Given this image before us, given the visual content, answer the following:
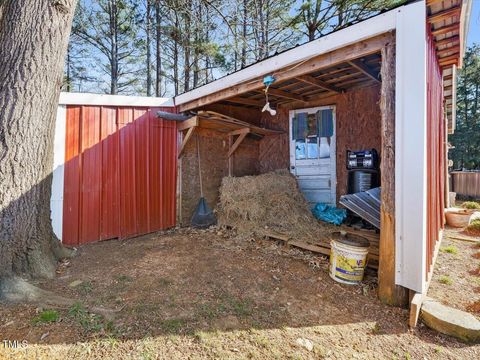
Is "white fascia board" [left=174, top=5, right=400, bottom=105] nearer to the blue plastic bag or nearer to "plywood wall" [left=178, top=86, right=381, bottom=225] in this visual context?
"plywood wall" [left=178, top=86, right=381, bottom=225]

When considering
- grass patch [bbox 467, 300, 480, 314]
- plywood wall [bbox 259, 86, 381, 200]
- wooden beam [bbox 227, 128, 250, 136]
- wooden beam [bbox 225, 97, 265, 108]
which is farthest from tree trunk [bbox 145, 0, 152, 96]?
grass patch [bbox 467, 300, 480, 314]

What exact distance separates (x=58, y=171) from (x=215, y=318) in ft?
10.3

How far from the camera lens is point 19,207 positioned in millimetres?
2363

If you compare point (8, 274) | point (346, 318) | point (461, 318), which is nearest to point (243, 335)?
point (346, 318)

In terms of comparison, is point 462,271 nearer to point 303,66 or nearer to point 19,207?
point 303,66

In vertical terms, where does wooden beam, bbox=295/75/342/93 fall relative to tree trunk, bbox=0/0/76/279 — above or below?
above

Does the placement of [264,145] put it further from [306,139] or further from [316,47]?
[316,47]

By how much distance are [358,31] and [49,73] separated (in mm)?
3084

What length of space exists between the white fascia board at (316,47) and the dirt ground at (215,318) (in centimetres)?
247

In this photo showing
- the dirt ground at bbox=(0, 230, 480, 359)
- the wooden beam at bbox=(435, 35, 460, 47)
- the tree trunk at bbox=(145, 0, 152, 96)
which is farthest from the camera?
the tree trunk at bbox=(145, 0, 152, 96)

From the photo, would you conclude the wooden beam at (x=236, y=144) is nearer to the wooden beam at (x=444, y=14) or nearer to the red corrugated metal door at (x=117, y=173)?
the red corrugated metal door at (x=117, y=173)

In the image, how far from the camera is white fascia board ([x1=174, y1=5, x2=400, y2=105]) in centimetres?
224

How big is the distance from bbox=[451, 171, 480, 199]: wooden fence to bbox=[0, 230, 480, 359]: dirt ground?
1134 centimetres

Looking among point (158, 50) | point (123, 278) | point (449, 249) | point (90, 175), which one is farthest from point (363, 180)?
point (158, 50)
